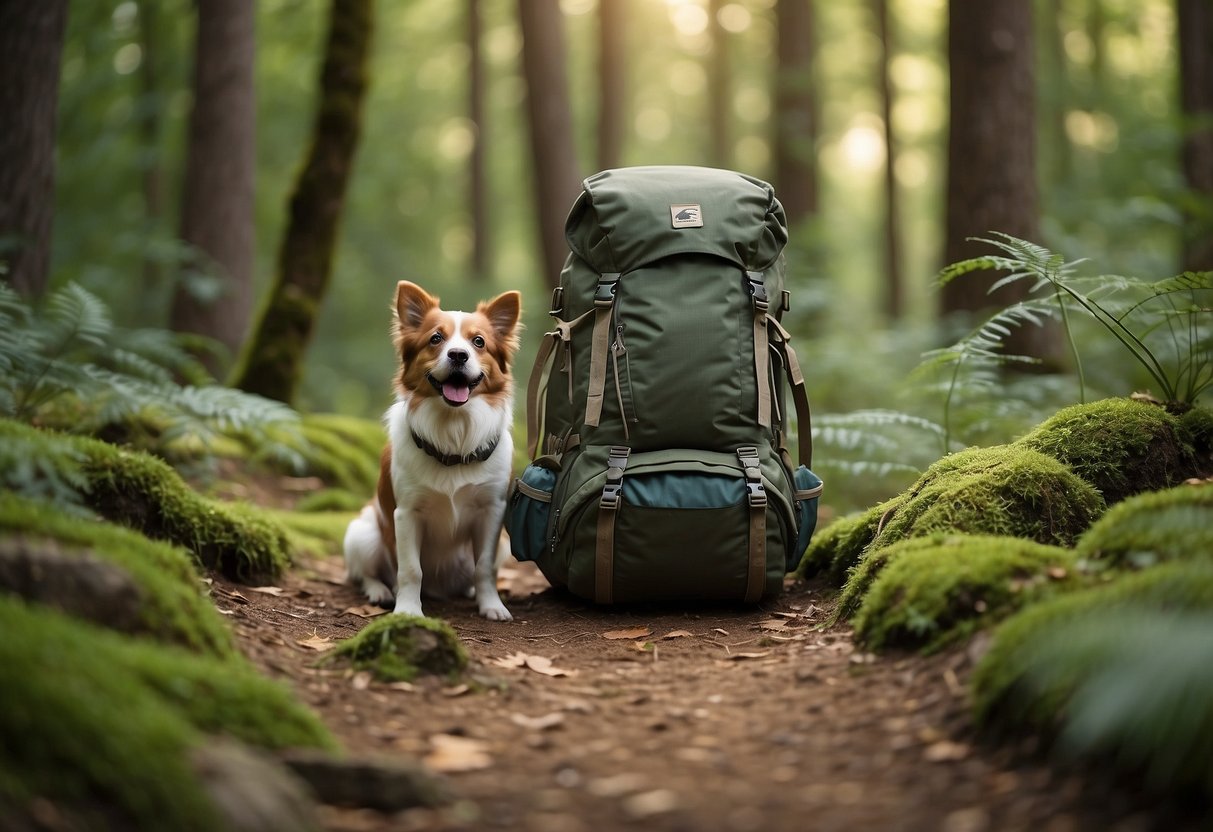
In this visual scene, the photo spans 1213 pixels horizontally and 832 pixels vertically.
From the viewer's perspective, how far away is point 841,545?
484cm

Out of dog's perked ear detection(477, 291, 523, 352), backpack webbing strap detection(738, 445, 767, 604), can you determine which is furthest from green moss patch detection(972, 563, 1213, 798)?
dog's perked ear detection(477, 291, 523, 352)

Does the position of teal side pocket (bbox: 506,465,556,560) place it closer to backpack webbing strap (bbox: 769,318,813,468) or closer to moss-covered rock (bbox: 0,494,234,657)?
backpack webbing strap (bbox: 769,318,813,468)

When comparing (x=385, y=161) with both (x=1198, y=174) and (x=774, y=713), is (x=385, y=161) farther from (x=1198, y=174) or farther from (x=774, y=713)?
(x=774, y=713)

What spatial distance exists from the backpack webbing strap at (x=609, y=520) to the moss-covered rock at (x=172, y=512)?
1.70 m

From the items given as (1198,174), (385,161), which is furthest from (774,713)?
(385,161)

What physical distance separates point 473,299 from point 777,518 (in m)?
13.6

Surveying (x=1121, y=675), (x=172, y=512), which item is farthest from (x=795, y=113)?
(x=1121, y=675)

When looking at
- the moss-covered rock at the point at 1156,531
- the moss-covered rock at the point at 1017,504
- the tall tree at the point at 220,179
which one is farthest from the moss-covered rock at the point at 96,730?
the tall tree at the point at 220,179

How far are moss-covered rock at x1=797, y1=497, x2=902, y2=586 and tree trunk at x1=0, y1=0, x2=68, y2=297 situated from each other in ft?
17.0

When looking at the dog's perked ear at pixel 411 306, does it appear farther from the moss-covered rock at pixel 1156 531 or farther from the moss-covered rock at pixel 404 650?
the moss-covered rock at pixel 1156 531

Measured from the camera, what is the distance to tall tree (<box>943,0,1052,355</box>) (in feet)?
23.1

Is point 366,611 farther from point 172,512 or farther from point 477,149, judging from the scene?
point 477,149

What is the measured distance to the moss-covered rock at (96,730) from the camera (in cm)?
206

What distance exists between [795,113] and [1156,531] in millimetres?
11204
